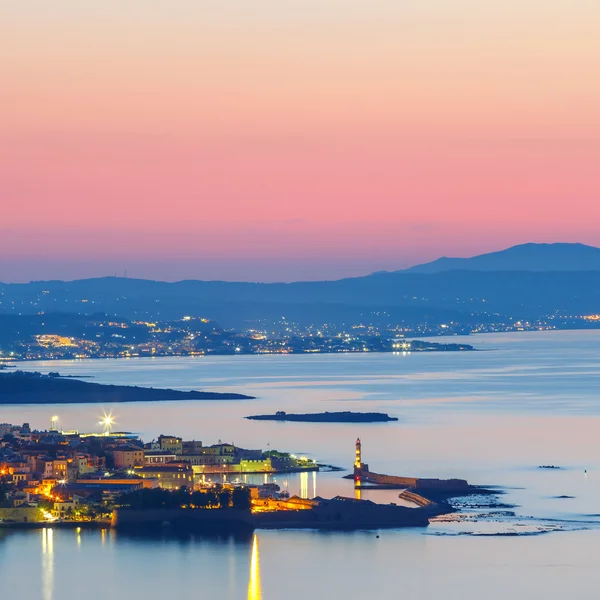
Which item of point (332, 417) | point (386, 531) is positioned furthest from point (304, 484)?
point (332, 417)

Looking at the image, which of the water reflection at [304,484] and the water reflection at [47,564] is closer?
the water reflection at [47,564]

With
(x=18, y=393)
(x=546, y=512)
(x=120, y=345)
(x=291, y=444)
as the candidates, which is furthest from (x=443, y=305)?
(x=546, y=512)

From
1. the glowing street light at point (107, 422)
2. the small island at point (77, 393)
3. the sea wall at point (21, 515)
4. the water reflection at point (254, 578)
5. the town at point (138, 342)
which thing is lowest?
the water reflection at point (254, 578)

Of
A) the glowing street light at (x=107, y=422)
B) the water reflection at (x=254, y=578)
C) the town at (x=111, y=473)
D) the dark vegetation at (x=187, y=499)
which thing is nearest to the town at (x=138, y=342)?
the glowing street light at (x=107, y=422)

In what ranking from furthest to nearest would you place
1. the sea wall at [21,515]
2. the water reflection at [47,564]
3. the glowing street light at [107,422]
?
1. the glowing street light at [107,422]
2. the sea wall at [21,515]
3. the water reflection at [47,564]

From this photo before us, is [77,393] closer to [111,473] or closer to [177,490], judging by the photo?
[111,473]

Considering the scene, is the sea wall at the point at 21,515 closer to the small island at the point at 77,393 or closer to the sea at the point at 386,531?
the sea at the point at 386,531
